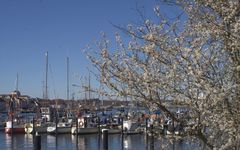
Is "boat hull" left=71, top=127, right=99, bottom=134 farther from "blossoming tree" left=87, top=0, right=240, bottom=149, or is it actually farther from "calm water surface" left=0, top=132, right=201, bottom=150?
"blossoming tree" left=87, top=0, right=240, bottom=149

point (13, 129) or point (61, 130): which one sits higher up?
point (13, 129)

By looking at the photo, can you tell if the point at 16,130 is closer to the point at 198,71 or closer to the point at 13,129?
the point at 13,129

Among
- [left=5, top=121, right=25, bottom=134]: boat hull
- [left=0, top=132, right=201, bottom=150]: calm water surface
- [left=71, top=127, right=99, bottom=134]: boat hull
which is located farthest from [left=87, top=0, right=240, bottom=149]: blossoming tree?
[left=5, top=121, right=25, bottom=134]: boat hull

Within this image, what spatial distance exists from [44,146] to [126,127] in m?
13.7

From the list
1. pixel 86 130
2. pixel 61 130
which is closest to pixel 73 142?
pixel 86 130

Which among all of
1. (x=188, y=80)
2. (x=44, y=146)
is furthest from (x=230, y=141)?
(x=44, y=146)

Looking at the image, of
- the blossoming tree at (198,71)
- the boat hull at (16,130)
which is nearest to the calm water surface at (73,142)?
the boat hull at (16,130)

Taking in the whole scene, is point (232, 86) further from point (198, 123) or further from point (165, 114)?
point (165, 114)

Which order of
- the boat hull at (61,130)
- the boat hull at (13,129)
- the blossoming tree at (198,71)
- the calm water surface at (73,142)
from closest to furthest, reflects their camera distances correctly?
1. the blossoming tree at (198,71)
2. the calm water surface at (73,142)
3. the boat hull at (61,130)
4. the boat hull at (13,129)

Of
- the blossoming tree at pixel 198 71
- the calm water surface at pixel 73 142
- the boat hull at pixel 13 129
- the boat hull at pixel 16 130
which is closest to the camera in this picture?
the blossoming tree at pixel 198 71

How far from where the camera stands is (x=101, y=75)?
7.96 metres

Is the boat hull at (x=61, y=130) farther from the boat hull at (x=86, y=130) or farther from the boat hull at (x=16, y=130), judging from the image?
the boat hull at (x=16, y=130)


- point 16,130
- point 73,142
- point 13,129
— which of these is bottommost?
point 73,142

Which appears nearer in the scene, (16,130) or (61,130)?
(61,130)
